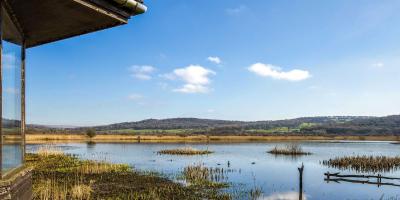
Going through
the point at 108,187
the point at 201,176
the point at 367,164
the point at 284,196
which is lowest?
the point at 367,164

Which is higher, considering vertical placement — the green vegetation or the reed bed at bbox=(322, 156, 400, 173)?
the green vegetation

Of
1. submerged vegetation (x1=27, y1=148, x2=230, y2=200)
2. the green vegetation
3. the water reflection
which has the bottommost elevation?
the water reflection

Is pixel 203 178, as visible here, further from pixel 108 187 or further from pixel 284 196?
pixel 108 187

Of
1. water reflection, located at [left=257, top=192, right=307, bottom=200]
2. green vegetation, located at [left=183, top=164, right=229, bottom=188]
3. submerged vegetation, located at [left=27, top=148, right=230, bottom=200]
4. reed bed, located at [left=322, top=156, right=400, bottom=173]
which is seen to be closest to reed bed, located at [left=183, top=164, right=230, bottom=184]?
green vegetation, located at [left=183, top=164, right=229, bottom=188]

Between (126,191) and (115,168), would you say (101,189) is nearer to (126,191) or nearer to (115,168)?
(126,191)

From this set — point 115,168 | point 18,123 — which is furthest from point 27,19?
point 115,168

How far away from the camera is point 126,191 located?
2233 centimetres

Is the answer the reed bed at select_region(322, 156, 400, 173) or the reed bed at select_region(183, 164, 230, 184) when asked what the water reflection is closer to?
the reed bed at select_region(183, 164, 230, 184)

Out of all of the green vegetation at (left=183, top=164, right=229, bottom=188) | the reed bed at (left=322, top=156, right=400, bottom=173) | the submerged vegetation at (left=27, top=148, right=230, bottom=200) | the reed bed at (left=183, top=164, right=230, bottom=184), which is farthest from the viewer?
the reed bed at (left=322, top=156, right=400, bottom=173)

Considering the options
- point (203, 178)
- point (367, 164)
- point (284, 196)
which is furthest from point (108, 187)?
point (367, 164)

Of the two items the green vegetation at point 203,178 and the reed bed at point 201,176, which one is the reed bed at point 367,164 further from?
the reed bed at point 201,176

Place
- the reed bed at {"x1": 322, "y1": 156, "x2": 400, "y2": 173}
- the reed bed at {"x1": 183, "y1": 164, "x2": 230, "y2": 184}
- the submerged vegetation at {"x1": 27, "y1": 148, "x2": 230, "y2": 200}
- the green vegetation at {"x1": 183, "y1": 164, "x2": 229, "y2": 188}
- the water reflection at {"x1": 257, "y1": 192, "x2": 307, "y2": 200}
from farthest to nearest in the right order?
the reed bed at {"x1": 322, "y1": 156, "x2": 400, "y2": 173} → the reed bed at {"x1": 183, "y1": 164, "x2": 230, "y2": 184} → the green vegetation at {"x1": 183, "y1": 164, "x2": 229, "y2": 188} → the water reflection at {"x1": 257, "y1": 192, "x2": 307, "y2": 200} → the submerged vegetation at {"x1": 27, "y1": 148, "x2": 230, "y2": 200}

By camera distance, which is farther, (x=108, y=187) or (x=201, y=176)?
(x=201, y=176)

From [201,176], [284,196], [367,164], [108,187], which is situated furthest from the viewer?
[367,164]
